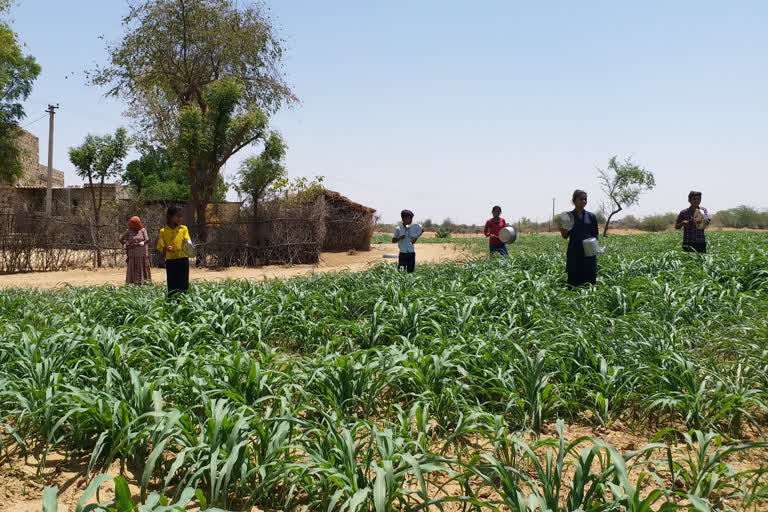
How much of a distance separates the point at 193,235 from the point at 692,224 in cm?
1368

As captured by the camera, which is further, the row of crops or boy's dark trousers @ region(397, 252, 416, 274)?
boy's dark trousers @ region(397, 252, 416, 274)

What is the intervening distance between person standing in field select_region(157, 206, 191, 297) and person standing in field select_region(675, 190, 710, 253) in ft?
23.0

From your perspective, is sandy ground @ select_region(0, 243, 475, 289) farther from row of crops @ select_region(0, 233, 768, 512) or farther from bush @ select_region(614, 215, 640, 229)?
bush @ select_region(614, 215, 640, 229)

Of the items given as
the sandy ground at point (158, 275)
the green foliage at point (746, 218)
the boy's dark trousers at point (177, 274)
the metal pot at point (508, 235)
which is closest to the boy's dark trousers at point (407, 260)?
the metal pot at point (508, 235)

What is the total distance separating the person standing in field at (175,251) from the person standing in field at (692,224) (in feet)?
23.0

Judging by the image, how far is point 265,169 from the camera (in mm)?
19516

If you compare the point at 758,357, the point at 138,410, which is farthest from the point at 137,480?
the point at 758,357

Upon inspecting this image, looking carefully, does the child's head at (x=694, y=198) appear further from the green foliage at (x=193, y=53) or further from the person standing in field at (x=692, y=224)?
the green foliage at (x=193, y=53)

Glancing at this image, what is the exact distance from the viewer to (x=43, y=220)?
14.6 meters

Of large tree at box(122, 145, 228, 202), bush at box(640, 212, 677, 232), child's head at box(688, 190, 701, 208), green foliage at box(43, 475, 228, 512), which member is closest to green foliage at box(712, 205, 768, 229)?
Answer: bush at box(640, 212, 677, 232)

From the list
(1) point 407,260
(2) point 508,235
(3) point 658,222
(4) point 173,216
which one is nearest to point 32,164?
(4) point 173,216

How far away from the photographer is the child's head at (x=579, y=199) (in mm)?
5973

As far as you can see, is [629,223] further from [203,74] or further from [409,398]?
[409,398]

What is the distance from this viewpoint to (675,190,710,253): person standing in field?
803 cm
